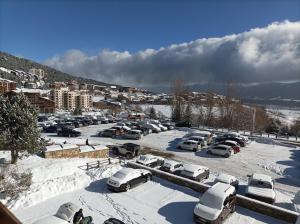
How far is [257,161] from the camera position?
28.6m

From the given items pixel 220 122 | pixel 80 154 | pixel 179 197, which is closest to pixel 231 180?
pixel 179 197

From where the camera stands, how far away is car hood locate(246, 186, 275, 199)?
16359mm

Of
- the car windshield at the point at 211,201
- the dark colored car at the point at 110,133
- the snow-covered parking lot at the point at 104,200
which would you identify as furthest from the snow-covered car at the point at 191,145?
the car windshield at the point at 211,201

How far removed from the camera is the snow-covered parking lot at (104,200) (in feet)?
45.3

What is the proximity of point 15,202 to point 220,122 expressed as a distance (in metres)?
53.3

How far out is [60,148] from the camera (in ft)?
79.2

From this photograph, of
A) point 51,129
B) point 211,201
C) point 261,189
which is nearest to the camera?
point 211,201

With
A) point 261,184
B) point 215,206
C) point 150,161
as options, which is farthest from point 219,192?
point 150,161

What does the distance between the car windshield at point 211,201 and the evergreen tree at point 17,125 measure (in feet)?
A: 46.1

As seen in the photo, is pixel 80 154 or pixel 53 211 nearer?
pixel 53 211

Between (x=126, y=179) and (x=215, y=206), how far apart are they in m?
6.24

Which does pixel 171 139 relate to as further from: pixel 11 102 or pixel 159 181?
pixel 11 102

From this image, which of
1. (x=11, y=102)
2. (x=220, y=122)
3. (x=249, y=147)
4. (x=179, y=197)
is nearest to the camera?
(x=179, y=197)

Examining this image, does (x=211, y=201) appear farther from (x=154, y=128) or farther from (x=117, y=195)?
(x=154, y=128)
